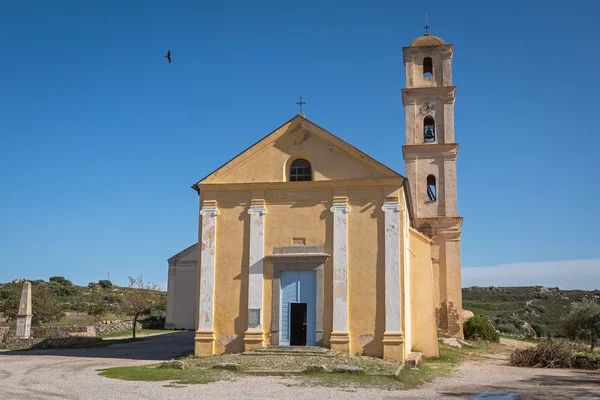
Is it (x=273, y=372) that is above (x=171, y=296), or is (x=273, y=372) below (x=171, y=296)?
below

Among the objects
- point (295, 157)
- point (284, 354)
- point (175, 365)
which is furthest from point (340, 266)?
point (175, 365)

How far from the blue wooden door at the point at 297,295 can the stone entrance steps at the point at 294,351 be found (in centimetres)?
51

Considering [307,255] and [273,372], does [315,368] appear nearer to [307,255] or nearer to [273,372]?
[273,372]

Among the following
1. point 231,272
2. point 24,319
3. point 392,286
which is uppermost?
point 231,272

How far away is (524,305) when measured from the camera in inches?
2260

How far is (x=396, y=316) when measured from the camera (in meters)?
19.4

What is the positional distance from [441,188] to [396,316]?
1395cm

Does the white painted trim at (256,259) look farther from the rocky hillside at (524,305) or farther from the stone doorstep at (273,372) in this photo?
the rocky hillside at (524,305)

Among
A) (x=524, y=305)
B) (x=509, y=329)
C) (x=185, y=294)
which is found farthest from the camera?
(x=524, y=305)

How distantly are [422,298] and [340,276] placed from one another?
4.22m

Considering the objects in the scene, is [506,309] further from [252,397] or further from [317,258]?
[252,397]

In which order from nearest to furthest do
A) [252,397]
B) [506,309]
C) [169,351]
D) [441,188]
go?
[252,397] < [169,351] < [441,188] < [506,309]

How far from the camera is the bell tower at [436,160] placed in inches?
1207

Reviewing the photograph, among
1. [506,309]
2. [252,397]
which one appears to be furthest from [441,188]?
[506,309]
